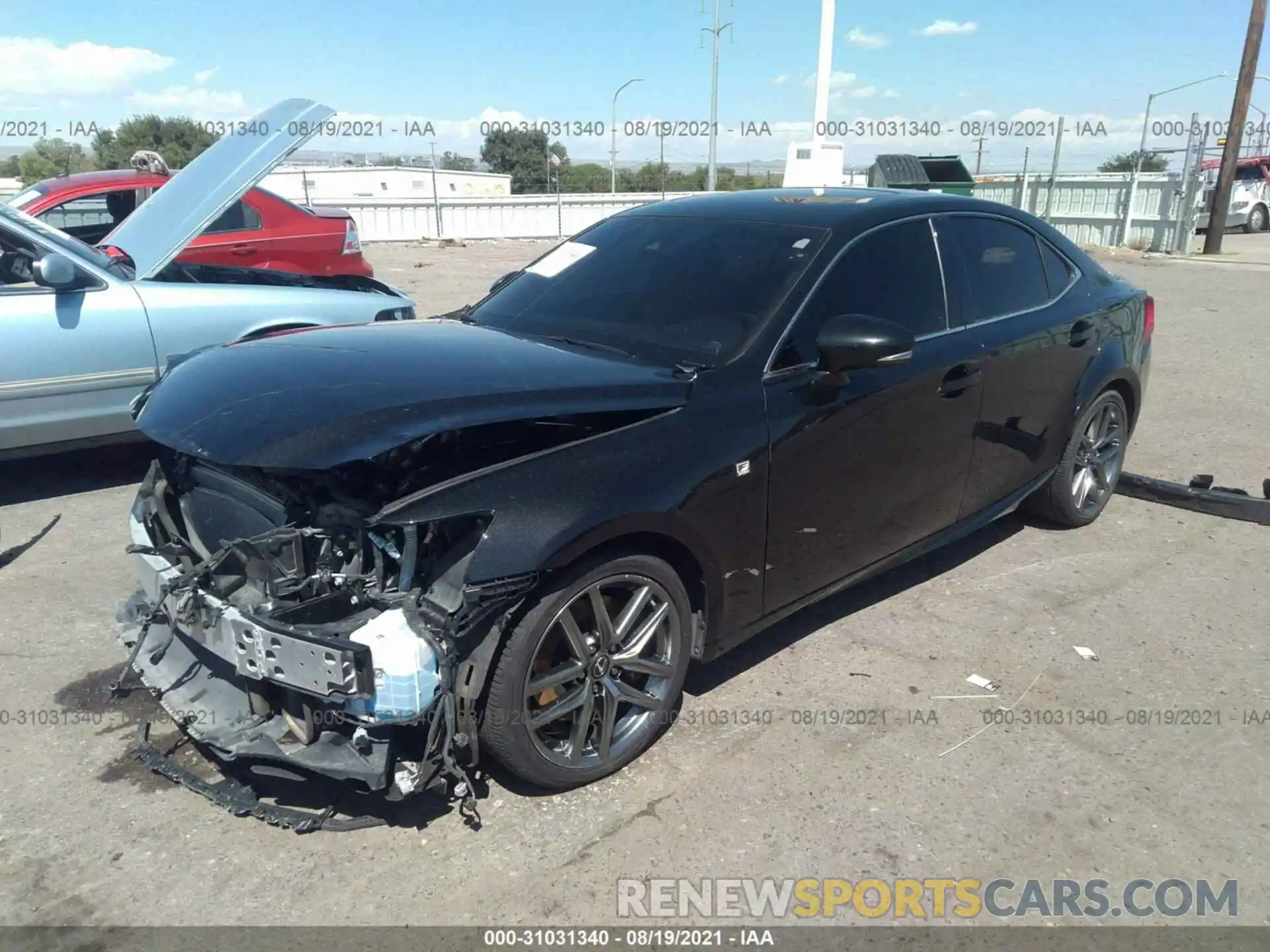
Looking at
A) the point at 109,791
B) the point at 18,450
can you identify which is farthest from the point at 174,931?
the point at 18,450

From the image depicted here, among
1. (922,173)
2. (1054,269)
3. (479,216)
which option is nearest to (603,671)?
(1054,269)

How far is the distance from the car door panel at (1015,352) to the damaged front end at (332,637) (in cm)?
246

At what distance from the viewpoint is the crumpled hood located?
8.40 feet

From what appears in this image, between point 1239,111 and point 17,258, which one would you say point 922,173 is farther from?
point 17,258

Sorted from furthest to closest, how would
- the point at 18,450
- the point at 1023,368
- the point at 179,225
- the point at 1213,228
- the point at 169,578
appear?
1. the point at 1213,228
2. the point at 179,225
3. the point at 18,450
4. the point at 1023,368
5. the point at 169,578

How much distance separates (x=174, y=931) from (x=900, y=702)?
2.41 m

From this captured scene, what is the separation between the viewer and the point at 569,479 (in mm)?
2637

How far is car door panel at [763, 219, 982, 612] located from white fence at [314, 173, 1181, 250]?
58.5ft

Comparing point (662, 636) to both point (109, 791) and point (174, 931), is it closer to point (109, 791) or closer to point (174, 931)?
point (174, 931)

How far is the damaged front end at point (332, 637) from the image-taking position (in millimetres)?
2420

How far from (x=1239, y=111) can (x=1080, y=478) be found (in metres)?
20.1

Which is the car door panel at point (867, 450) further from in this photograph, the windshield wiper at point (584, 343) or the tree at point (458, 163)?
the tree at point (458, 163)

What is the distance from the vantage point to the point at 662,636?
3.03 m

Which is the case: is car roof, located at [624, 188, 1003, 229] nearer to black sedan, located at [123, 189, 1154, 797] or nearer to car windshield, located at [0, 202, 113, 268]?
black sedan, located at [123, 189, 1154, 797]
